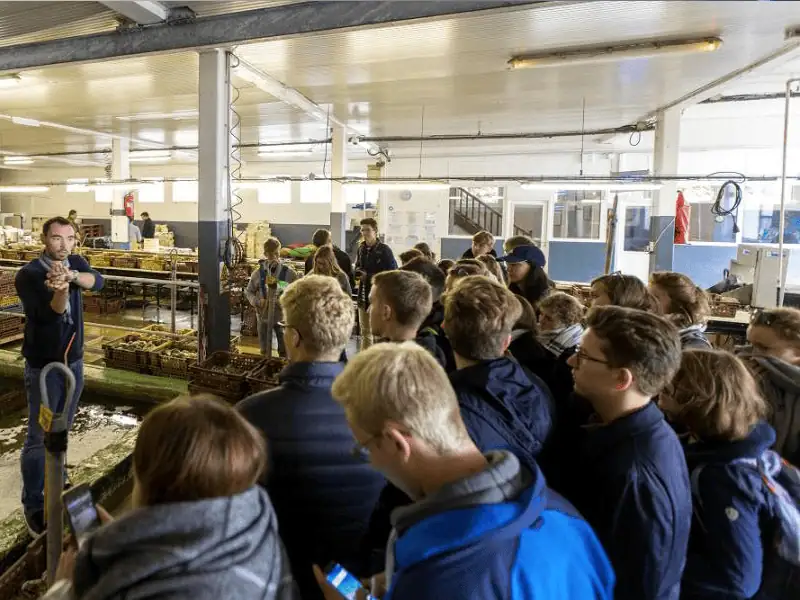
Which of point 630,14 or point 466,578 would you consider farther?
point 630,14

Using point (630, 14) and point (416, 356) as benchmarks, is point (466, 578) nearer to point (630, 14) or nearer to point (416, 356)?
point (416, 356)

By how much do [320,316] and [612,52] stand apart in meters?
4.78

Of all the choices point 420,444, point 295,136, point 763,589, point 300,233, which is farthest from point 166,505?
point 300,233

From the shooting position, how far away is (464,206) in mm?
13812

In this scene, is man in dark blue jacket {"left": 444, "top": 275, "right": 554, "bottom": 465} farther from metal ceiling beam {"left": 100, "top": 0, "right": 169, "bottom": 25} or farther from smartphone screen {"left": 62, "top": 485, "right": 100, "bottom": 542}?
metal ceiling beam {"left": 100, "top": 0, "right": 169, "bottom": 25}

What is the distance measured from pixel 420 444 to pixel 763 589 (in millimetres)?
1306

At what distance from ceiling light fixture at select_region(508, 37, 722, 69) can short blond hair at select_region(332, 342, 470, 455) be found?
512 cm

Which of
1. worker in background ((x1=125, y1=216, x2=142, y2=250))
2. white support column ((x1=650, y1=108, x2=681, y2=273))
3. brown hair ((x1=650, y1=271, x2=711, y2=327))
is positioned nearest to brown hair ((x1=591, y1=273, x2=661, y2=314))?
brown hair ((x1=650, y1=271, x2=711, y2=327))

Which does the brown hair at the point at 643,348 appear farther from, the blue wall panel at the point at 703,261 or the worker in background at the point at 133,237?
the worker in background at the point at 133,237

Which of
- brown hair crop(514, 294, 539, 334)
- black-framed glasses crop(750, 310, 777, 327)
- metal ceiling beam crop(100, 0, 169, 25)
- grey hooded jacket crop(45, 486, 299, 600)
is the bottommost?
grey hooded jacket crop(45, 486, 299, 600)

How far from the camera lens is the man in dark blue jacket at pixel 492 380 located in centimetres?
167

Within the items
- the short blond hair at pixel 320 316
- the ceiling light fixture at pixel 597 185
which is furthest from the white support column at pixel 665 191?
the short blond hair at pixel 320 316

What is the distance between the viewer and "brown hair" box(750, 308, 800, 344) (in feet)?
7.68

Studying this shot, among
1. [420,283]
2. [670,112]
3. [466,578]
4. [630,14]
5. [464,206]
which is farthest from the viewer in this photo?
[464,206]
